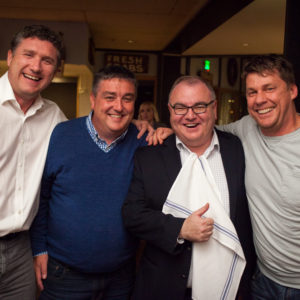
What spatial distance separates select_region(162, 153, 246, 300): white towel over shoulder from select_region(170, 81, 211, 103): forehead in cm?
39

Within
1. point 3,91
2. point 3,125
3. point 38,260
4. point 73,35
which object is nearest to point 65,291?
point 38,260

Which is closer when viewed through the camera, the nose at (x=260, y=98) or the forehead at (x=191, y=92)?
the nose at (x=260, y=98)

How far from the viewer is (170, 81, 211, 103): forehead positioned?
1.67 m

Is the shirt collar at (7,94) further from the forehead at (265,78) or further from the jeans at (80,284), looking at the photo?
the forehead at (265,78)

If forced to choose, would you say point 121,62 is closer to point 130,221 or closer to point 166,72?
point 166,72

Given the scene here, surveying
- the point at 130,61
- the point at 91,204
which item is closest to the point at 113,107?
the point at 91,204

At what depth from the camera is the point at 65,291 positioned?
1.69 metres

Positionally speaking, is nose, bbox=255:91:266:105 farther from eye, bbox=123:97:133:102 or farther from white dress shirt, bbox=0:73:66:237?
white dress shirt, bbox=0:73:66:237

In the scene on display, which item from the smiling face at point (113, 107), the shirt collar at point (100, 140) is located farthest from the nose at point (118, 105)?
the shirt collar at point (100, 140)

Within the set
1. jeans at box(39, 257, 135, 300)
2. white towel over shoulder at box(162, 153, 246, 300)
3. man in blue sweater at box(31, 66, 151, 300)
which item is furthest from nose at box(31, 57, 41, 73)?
jeans at box(39, 257, 135, 300)

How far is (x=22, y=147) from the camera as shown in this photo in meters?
1.63

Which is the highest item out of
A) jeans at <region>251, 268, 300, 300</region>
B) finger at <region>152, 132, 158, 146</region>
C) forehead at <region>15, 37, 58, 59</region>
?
forehead at <region>15, 37, 58, 59</region>

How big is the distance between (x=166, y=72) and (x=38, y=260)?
6723mm

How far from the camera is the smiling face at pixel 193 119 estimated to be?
1.64 meters
